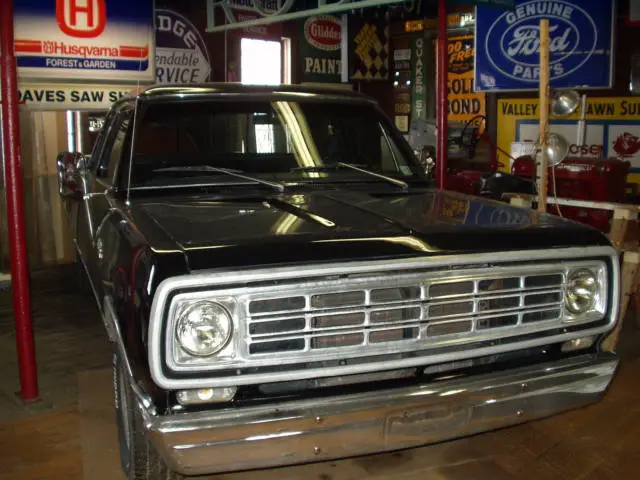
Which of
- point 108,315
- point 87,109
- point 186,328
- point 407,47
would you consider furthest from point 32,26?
point 407,47

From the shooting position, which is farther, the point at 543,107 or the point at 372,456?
the point at 543,107

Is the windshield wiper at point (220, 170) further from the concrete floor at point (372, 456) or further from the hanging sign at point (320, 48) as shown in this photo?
the hanging sign at point (320, 48)

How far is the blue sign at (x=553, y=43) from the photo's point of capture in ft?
24.6

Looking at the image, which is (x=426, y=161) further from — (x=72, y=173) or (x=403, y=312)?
(x=72, y=173)

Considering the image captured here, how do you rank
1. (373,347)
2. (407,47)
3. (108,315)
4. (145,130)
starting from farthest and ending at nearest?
(407,47) < (145,130) < (108,315) < (373,347)

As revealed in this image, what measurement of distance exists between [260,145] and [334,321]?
1.57 meters

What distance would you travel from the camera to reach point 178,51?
27.6 ft

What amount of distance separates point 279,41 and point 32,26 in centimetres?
384

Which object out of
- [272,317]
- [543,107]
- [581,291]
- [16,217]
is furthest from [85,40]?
[581,291]

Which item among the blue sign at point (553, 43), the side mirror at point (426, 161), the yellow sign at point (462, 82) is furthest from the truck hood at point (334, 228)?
the yellow sign at point (462, 82)

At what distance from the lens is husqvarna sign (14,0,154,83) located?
250 inches

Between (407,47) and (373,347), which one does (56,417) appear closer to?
(373,347)

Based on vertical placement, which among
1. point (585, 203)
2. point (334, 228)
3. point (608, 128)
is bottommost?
point (585, 203)

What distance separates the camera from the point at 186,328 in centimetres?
248
